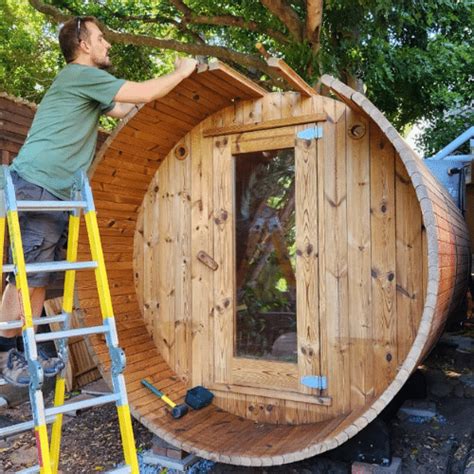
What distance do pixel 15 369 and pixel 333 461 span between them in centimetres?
215

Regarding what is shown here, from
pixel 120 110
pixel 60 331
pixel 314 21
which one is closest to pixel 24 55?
pixel 314 21

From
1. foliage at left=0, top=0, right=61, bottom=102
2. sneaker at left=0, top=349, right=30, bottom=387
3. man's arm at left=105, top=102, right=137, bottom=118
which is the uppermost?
foliage at left=0, top=0, right=61, bottom=102

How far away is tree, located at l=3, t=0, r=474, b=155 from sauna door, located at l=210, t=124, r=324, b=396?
3.50m

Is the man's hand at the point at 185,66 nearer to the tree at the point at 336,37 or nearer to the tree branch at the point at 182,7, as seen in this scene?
the tree at the point at 336,37

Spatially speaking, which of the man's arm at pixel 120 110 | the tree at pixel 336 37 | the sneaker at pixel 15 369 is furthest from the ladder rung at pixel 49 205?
the tree at pixel 336 37

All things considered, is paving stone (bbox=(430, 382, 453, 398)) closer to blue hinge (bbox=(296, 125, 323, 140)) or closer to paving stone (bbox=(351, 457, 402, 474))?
paving stone (bbox=(351, 457, 402, 474))

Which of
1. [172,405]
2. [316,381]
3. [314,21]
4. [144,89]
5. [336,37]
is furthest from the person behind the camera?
[336,37]

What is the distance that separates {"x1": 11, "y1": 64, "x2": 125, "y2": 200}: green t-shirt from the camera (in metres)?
2.87

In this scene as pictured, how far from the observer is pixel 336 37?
8156 millimetres

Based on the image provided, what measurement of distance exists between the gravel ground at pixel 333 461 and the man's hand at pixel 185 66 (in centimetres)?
262

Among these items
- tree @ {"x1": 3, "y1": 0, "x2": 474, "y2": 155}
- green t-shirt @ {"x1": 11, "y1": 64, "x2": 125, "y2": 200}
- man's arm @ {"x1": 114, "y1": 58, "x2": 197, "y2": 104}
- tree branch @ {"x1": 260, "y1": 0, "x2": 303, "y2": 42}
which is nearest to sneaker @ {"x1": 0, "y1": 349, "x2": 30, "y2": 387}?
green t-shirt @ {"x1": 11, "y1": 64, "x2": 125, "y2": 200}

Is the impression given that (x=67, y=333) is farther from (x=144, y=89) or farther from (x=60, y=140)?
(x=144, y=89)

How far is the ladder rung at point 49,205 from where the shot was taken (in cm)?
262

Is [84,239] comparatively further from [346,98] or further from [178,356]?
[346,98]
